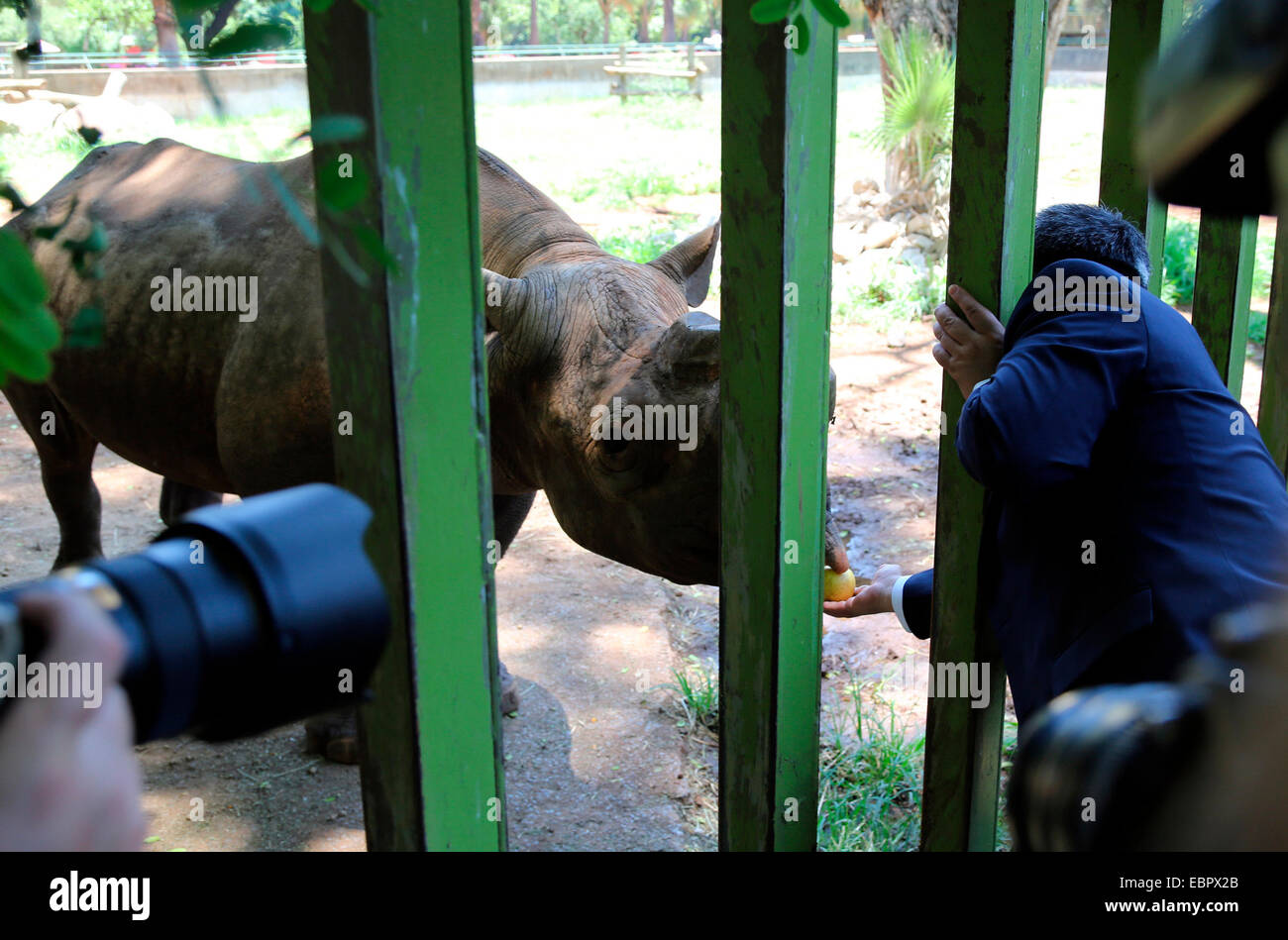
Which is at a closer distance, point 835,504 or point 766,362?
point 766,362

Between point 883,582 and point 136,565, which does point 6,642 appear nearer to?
point 136,565

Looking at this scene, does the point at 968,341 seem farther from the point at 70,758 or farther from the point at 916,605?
the point at 70,758

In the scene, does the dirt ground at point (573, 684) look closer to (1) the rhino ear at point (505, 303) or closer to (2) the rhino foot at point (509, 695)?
(2) the rhino foot at point (509, 695)

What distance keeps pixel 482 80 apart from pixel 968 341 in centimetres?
2679

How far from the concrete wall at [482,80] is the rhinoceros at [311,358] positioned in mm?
12272

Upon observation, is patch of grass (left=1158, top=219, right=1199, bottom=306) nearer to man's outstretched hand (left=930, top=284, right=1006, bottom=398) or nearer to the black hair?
the black hair

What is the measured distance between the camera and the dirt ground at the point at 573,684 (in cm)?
407

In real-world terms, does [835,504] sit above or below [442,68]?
below

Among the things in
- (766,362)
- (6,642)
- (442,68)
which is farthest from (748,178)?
(6,642)

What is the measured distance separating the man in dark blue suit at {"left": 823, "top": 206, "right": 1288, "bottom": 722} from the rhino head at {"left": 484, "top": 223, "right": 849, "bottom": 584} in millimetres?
714

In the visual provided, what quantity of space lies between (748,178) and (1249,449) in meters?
1.23

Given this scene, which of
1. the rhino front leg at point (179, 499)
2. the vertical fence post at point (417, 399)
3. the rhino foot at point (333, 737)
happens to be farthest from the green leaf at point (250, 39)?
the rhino front leg at point (179, 499)

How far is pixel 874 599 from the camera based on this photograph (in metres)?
2.92
